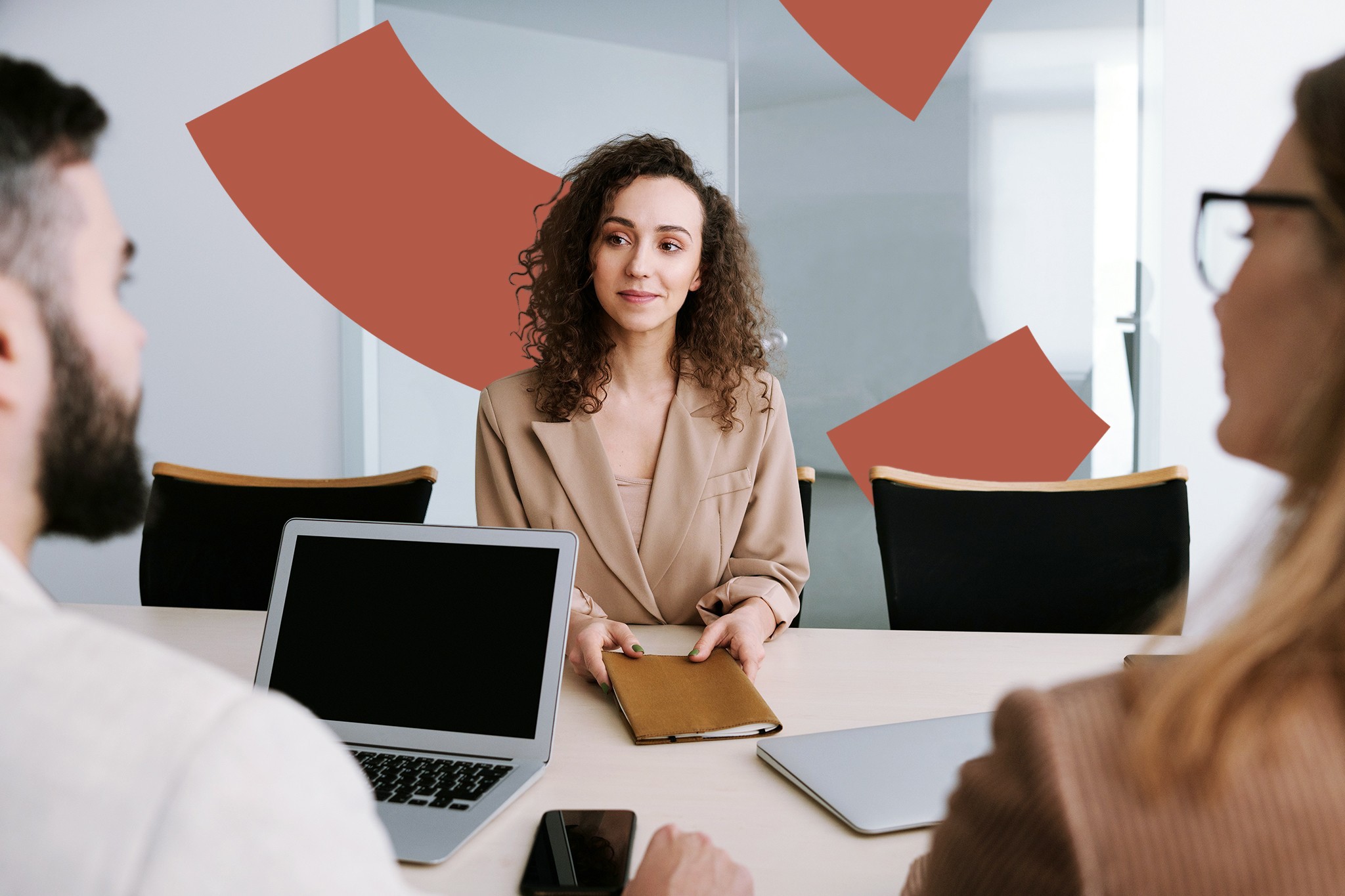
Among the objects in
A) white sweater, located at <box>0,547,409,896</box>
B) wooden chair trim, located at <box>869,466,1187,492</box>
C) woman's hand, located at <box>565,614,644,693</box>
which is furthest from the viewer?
wooden chair trim, located at <box>869,466,1187,492</box>

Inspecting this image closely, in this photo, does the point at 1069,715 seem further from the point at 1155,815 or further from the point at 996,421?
the point at 996,421

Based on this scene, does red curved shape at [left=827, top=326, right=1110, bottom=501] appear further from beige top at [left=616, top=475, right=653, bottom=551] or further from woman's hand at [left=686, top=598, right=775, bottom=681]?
woman's hand at [left=686, top=598, right=775, bottom=681]

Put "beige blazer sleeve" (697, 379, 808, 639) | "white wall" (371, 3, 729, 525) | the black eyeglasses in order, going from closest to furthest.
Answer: the black eyeglasses < "beige blazer sleeve" (697, 379, 808, 639) < "white wall" (371, 3, 729, 525)

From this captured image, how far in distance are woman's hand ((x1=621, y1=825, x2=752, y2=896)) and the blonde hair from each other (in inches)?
16.4

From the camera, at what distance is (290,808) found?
42 centimetres

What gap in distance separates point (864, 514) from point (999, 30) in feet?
5.70

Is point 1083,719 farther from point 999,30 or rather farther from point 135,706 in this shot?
point 999,30

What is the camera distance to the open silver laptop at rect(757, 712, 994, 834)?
92 centimetres

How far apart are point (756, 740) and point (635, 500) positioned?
776 millimetres

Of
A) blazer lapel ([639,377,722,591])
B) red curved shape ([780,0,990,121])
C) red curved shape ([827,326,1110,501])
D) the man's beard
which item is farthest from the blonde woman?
red curved shape ([780,0,990,121])

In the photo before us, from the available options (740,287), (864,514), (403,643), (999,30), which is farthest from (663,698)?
(999,30)

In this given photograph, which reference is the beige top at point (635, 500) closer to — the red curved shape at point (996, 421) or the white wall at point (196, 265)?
the red curved shape at point (996, 421)

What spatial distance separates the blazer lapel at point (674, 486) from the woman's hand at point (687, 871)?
40.3 inches

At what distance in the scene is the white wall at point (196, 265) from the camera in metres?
3.42
